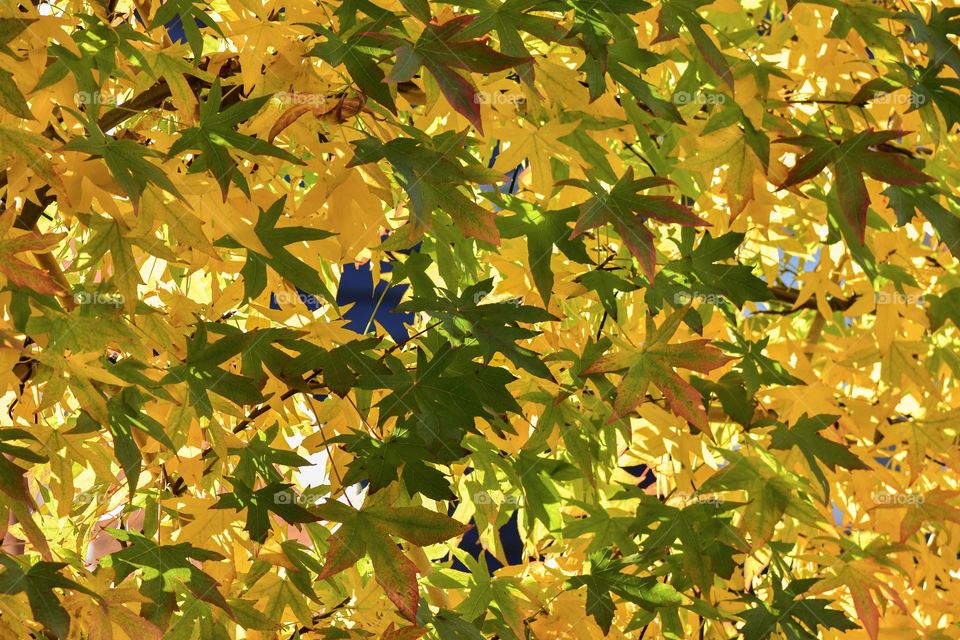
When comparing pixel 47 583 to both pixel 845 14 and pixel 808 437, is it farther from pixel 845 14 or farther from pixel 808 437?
pixel 845 14

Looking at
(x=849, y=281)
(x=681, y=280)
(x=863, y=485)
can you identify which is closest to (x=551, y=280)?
(x=681, y=280)

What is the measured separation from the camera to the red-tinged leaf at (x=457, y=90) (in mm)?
929

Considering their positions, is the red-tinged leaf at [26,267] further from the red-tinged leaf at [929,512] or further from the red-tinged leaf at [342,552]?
the red-tinged leaf at [929,512]

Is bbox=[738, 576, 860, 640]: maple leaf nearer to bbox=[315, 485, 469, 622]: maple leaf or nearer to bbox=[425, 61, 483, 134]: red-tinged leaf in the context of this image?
bbox=[315, 485, 469, 622]: maple leaf

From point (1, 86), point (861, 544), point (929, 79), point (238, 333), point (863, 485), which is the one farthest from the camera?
point (861, 544)

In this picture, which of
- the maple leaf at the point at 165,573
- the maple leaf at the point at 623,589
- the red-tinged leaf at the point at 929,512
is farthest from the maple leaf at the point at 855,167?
the maple leaf at the point at 165,573

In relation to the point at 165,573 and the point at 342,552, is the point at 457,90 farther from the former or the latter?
the point at 165,573

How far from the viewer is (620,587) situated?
1235mm

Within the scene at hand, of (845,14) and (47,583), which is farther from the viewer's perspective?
(845,14)

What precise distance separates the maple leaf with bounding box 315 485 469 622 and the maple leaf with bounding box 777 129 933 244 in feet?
1.79

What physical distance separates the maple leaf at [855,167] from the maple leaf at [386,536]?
1.79ft

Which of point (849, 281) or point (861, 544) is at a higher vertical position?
point (849, 281)

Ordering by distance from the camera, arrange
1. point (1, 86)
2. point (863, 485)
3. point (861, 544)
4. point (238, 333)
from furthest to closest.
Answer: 1. point (861, 544)
2. point (863, 485)
3. point (238, 333)
4. point (1, 86)

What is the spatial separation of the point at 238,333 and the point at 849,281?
1111 mm
